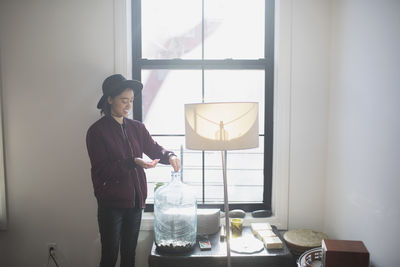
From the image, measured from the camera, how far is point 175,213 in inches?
76.9

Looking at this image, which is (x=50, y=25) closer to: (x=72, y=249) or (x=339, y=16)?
(x=72, y=249)

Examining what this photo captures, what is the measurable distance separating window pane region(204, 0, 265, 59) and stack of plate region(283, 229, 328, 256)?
1330 mm

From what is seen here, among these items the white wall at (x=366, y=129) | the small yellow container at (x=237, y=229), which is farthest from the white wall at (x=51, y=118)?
the white wall at (x=366, y=129)

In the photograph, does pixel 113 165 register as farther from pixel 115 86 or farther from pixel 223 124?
pixel 223 124

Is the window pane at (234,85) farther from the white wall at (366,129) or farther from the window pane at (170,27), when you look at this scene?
the white wall at (366,129)

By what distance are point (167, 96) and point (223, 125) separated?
1035mm

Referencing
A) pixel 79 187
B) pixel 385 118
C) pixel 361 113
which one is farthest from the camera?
pixel 79 187

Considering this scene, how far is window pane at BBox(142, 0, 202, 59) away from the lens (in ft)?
7.54

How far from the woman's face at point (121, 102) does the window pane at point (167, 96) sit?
0.45 m

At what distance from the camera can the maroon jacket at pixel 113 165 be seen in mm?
1762

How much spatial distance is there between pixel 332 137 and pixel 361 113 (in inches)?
15.4

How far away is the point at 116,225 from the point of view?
1.82 meters

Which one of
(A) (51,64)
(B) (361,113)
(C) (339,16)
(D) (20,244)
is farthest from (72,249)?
(C) (339,16)

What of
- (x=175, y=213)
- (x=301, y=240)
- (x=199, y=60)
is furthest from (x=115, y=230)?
(x=199, y=60)
